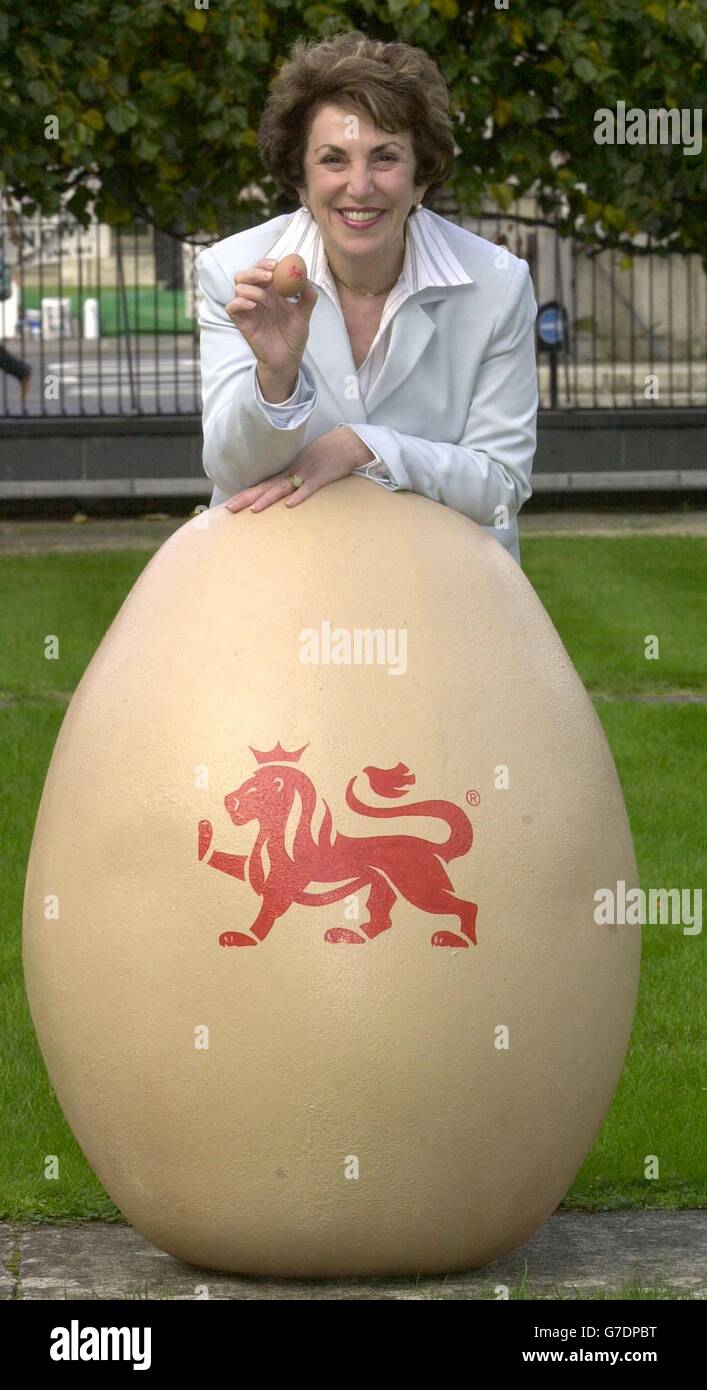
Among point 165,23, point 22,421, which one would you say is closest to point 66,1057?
point 165,23

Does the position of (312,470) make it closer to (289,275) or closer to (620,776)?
(289,275)

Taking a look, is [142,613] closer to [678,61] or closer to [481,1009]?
[481,1009]

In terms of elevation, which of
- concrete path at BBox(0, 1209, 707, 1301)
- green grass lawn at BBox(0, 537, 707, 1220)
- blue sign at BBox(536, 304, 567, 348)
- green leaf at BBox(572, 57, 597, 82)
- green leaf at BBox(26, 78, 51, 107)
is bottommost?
concrete path at BBox(0, 1209, 707, 1301)

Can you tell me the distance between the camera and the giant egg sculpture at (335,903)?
12.9ft

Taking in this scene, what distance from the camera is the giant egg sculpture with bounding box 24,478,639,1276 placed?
3939 millimetres

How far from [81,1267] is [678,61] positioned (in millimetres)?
11245

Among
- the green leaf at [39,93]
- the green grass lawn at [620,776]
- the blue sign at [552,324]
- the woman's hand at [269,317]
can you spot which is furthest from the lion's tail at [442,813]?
the blue sign at [552,324]

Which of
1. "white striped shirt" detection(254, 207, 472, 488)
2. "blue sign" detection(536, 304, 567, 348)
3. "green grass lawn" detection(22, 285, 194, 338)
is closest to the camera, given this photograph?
"white striped shirt" detection(254, 207, 472, 488)

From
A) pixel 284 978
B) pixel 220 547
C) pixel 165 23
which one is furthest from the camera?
pixel 165 23

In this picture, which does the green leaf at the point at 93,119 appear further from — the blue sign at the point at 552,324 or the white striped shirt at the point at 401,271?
the white striped shirt at the point at 401,271

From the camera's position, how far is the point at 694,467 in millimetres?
18000

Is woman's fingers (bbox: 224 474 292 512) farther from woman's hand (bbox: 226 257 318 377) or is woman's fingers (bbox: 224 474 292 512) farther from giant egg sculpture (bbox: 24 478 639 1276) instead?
woman's hand (bbox: 226 257 318 377)

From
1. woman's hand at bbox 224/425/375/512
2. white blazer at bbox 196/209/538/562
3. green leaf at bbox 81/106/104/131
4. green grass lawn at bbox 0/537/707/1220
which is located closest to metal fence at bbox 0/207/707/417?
green leaf at bbox 81/106/104/131

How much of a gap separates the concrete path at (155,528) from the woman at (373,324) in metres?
10.2
